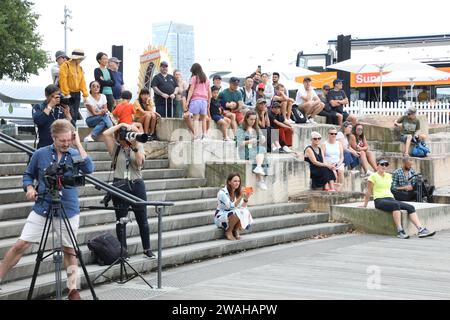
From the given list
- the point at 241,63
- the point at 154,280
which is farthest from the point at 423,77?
the point at 154,280

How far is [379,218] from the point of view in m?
15.3

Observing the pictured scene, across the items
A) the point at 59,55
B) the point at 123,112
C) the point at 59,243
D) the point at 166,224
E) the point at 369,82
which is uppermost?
the point at 369,82

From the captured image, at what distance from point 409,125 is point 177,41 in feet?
22.0

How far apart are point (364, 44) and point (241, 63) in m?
10.5

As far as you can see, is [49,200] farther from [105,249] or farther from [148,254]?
[148,254]

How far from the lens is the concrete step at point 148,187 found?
11125 mm

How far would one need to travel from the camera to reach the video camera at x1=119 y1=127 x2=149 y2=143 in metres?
10.2

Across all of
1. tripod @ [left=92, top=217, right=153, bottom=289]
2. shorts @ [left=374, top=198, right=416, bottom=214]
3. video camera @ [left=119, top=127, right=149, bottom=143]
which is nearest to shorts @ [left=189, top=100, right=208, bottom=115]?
shorts @ [left=374, top=198, right=416, bottom=214]

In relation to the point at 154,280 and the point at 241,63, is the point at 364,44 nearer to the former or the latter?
the point at 241,63

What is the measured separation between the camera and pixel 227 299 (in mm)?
8898

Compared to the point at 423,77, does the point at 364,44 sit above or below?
above

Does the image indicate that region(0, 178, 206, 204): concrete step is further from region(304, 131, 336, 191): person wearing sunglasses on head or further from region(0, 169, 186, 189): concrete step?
region(304, 131, 336, 191): person wearing sunglasses on head

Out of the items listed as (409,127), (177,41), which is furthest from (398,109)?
(177,41)

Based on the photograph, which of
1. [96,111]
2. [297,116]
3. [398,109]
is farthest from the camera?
[398,109]
